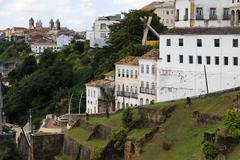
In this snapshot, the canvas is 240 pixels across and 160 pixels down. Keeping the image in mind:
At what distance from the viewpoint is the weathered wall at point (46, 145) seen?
6300 centimetres

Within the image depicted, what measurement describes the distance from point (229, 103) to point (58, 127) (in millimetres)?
27485

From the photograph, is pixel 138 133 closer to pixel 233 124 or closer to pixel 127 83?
pixel 233 124

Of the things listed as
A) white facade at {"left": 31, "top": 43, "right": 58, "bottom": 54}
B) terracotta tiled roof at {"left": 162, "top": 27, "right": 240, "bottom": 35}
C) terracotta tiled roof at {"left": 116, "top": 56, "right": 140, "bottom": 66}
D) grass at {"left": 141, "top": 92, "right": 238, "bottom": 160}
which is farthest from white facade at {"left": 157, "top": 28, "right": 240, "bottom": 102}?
white facade at {"left": 31, "top": 43, "right": 58, "bottom": 54}

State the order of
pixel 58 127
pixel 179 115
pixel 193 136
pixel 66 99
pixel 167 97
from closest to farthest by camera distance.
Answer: pixel 193 136 < pixel 179 115 < pixel 167 97 < pixel 58 127 < pixel 66 99

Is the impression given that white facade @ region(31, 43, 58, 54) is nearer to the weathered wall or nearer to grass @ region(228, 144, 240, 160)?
the weathered wall

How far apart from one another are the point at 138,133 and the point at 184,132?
16.9 feet

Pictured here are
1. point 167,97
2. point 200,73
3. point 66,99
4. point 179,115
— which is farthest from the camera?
point 66,99

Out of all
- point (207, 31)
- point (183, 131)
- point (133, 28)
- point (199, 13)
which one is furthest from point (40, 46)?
point (183, 131)

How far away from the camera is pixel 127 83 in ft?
226

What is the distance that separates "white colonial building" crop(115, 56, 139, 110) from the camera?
67438 millimetres

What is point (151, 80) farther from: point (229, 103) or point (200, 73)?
point (229, 103)

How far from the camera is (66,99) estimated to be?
90750 mm

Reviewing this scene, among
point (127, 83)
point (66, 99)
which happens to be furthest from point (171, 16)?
point (127, 83)

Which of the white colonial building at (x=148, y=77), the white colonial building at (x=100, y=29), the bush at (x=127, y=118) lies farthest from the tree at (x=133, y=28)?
the bush at (x=127, y=118)
